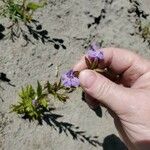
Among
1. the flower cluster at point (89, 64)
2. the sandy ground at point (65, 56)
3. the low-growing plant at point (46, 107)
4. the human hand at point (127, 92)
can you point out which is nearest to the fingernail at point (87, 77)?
the human hand at point (127, 92)

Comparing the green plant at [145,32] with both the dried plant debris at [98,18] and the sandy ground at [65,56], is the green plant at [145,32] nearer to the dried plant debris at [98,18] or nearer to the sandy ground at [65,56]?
the sandy ground at [65,56]

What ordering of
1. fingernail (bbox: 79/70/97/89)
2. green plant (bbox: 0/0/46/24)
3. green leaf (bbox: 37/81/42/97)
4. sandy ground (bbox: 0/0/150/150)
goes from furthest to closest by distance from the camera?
green plant (bbox: 0/0/46/24) → sandy ground (bbox: 0/0/150/150) → green leaf (bbox: 37/81/42/97) → fingernail (bbox: 79/70/97/89)

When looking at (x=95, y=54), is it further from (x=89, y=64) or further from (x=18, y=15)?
(x=18, y=15)

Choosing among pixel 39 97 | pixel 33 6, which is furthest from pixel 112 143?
pixel 33 6

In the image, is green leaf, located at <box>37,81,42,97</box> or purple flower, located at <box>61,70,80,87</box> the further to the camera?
green leaf, located at <box>37,81,42,97</box>

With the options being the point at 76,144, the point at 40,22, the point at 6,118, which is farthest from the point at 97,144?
the point at 40,22

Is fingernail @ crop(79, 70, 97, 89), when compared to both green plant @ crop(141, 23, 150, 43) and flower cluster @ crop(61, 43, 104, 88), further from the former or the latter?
green plant @ crop(141, 23, 150, 43)

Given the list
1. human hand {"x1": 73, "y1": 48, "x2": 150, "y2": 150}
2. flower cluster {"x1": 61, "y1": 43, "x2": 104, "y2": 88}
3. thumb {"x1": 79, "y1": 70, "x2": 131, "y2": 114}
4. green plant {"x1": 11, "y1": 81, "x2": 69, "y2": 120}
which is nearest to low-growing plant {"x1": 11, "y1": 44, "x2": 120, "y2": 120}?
green plant {"x1": 11, "y1": 81, "x2": 69, "y2": 120}
